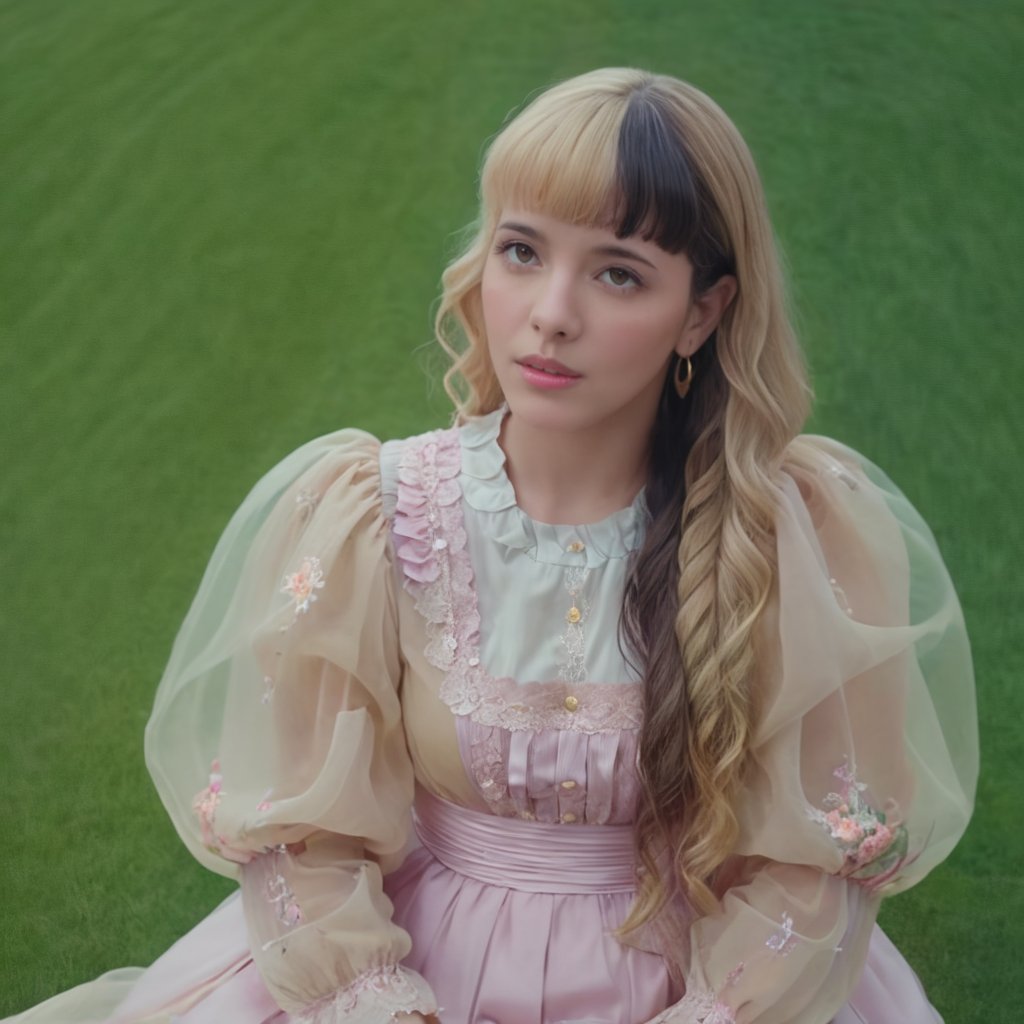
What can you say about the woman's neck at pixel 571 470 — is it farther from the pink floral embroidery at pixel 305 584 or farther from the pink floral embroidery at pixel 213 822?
the pink floral embroidery at pixel 213 822

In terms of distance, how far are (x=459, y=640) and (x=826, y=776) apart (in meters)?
0.49

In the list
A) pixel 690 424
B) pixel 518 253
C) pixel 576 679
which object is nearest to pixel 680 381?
pixel 690 424

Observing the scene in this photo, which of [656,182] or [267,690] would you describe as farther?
[267,690]

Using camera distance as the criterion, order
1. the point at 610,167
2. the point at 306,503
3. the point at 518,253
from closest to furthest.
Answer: the point at 610,167 < the point at 518,253 < the point at 306,503

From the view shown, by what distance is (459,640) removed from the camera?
191 cm

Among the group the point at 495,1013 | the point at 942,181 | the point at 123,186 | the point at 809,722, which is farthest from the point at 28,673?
the point at 942,181

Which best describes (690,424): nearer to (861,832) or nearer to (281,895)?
(861,832)

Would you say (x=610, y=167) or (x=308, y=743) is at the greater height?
(x=610, y=167)

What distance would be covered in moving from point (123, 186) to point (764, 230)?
2068 mm

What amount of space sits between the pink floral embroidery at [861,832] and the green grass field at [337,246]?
132 centimetres

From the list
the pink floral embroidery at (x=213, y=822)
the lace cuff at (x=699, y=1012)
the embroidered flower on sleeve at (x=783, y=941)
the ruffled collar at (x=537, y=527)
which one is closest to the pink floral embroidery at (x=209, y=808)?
the pink floral embroidery at (x=213, y=822)

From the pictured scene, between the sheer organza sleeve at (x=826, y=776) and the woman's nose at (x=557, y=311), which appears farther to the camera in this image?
the sheer organza sleeve at (x=826, y=776)

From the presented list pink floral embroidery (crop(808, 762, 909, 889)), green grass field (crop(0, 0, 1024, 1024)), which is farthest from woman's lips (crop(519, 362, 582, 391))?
green grass field (crop(0, 0, 1024, 1024))

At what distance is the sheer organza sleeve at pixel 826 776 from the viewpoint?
1.91 meters
